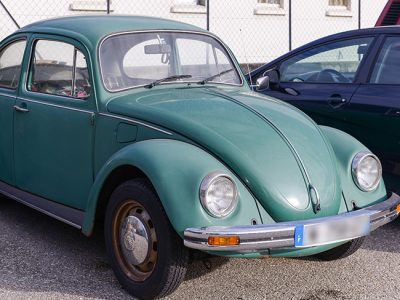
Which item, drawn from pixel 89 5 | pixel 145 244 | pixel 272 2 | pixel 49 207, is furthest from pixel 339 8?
pixel 145 244

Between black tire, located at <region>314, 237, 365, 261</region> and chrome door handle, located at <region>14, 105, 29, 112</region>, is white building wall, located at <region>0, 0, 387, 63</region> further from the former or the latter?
black tire, located at <region>314, 237, 365, 261</region>

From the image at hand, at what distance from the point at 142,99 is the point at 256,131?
32.8 inches

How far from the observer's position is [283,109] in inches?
180

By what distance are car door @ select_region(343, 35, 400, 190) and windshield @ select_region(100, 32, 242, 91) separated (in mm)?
1036

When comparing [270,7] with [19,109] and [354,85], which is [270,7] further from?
[19,109]

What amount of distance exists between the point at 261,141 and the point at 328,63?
7.59 feet

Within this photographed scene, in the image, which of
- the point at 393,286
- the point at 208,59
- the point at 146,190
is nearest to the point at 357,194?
the point at 393,286

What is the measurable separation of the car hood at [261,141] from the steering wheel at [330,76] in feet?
4.47

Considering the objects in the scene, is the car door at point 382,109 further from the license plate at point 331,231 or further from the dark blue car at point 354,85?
the license plate at point 331,231

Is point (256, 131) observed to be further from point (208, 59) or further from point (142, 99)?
point (208, 59)

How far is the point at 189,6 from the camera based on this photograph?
14359 mm

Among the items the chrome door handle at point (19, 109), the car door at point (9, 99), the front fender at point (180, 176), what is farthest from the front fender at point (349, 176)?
the car door at point (9, 99)

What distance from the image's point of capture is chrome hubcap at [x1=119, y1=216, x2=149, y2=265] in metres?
3.88

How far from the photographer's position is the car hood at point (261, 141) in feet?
12.5
